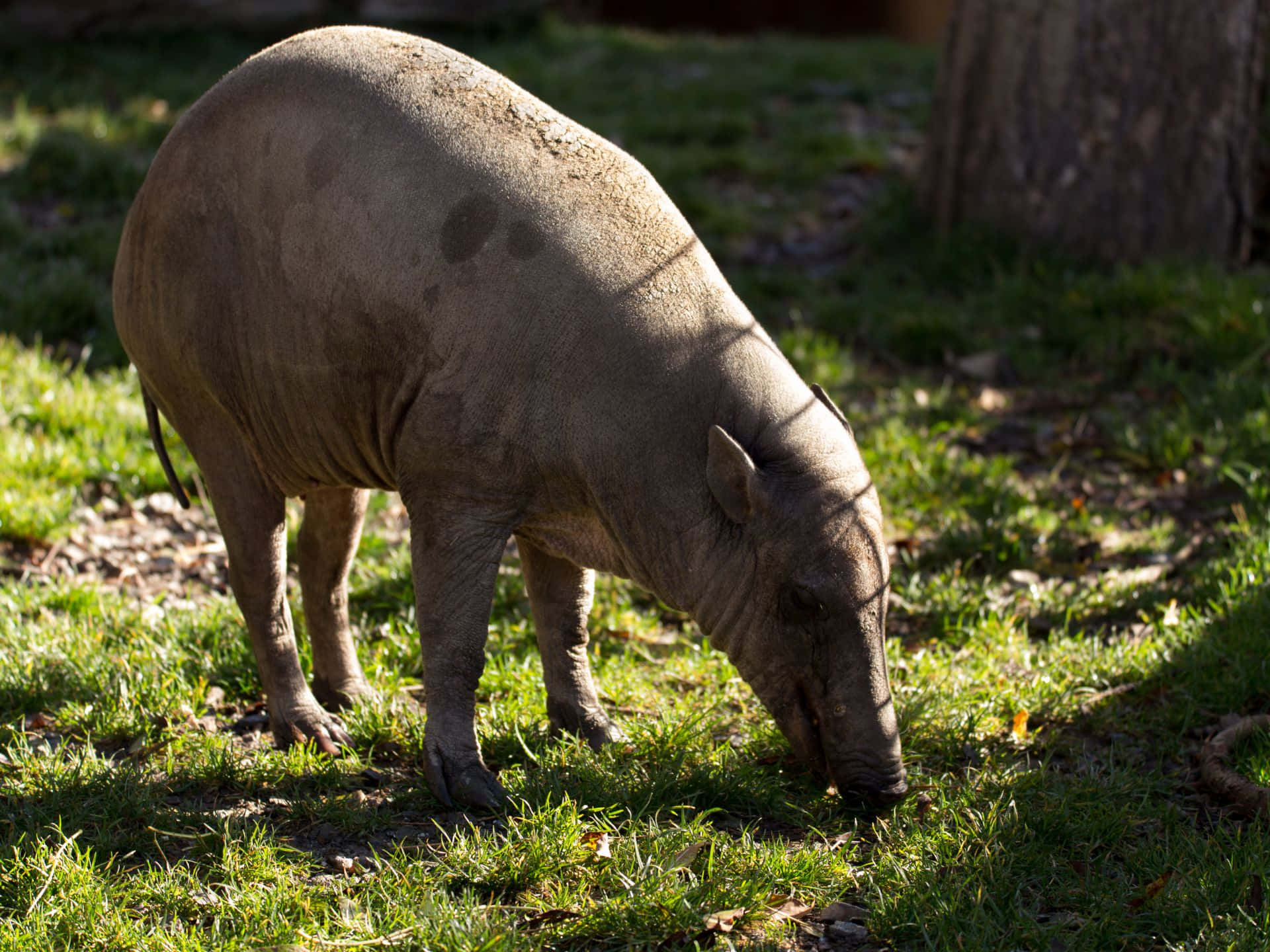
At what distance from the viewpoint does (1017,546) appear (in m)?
5.40

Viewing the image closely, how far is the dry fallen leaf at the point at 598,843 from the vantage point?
3484 millimetres

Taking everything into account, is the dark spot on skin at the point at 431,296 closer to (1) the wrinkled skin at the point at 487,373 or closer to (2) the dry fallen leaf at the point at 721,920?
(1) the wrinkled skin at the point at 487,373

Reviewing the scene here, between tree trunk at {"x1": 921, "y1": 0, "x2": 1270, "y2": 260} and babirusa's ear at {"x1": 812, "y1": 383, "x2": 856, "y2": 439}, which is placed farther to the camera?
tree trunk at {"x1": 921, "y1": 0, "x2": 1270, "y2": 260}

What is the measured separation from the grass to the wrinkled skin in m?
0.32

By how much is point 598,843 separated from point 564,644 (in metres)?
0.79

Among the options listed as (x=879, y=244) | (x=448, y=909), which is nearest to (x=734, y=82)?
(x=879, y=244)

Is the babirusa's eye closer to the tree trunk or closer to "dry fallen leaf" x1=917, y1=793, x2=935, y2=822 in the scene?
"dry fallen leaf" x1=917, y1=793, x2=935, y2=822

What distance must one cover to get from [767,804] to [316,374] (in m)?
1.69

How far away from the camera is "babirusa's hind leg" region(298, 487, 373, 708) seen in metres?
4.43

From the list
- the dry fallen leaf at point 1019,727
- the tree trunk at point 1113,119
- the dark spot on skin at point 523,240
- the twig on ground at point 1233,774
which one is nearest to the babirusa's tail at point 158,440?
the dark spot on skin at point 523,240

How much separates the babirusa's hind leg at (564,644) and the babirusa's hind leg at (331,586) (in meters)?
0.62

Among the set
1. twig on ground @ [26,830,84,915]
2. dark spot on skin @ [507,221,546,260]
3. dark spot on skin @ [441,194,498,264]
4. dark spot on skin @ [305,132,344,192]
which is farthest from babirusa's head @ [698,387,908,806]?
twig on ground @ [26,830,84,915]

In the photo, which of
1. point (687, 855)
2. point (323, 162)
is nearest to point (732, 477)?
point (687, 855)

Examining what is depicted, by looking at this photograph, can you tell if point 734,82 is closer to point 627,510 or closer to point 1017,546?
point 1017,546
